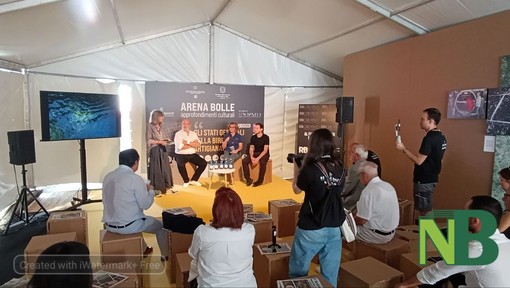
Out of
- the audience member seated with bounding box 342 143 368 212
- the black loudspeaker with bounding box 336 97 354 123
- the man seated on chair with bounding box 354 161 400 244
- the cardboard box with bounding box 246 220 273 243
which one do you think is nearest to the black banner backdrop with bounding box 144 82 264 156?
the black loudspeaker with bounding box 336 97 354 123

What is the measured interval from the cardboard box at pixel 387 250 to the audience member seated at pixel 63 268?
7.09 ft

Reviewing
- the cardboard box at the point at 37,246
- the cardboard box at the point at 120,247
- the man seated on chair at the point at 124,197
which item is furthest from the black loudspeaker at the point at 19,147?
the cardboard box at the point at 120,247

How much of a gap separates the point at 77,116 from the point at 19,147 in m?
0.80

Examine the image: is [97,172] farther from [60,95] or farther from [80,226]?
[80,226]

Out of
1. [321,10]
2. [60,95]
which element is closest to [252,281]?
[60,95]

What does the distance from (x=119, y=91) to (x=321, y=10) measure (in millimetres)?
3751

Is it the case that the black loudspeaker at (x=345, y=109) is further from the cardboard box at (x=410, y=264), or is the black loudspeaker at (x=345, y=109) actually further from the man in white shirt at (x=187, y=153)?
the cardboard box at (x=410, y=264)

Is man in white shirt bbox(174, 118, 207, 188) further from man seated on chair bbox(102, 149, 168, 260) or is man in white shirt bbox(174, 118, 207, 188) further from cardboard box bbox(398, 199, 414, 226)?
cardboard box bbox(398, 199, 414, 226)

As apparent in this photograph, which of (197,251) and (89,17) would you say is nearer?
(197,251)

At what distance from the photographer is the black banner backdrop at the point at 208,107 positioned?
5.95 meters

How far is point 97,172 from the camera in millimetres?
5734

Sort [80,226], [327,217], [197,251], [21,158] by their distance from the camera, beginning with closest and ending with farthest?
[197,251], [327,217], [80,226], [21,158]

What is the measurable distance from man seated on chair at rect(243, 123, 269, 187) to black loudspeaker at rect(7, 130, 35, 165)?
346 centimetres

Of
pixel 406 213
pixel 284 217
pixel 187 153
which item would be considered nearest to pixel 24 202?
pixel 187 153
